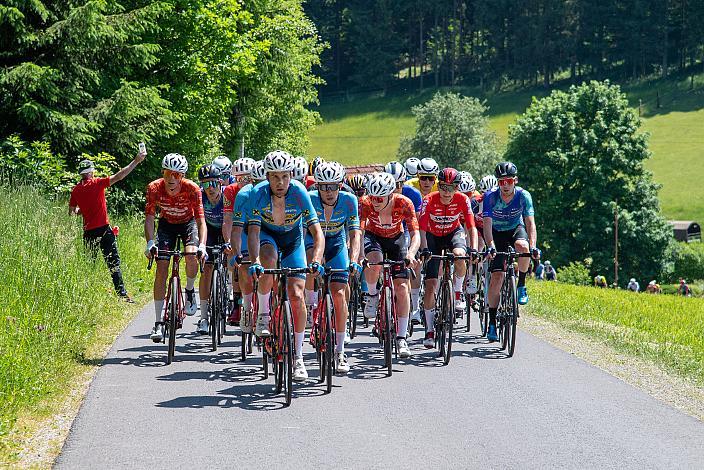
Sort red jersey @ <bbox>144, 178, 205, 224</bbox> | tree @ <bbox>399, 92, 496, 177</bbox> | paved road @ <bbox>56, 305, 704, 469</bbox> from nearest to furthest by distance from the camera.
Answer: paved road @ <bbox>56, 305, 704, 469</bbox>, red jersey @ <bbox>144, 178, 205, 224</bbox>, tree @ <bbox>399, 92, 496, 177</bbox>

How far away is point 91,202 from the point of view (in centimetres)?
1617

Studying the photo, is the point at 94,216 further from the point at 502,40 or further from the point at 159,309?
the point at 502,40

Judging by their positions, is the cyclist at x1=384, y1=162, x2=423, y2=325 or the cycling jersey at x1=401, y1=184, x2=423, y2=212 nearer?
the cyclist at x1=384, y1=162, x2=423, y2=325

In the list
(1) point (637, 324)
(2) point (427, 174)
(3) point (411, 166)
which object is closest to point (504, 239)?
(2) point (427, 174)

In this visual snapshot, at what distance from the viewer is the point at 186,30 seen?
3219cm

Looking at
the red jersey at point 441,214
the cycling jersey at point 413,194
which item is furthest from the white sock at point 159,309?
the cycling jersey at point 413,194

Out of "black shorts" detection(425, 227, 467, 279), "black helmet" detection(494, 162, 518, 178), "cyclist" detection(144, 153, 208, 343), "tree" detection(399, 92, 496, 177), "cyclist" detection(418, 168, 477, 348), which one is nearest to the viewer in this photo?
"cyclist" detection(144, 153, 208, 343)

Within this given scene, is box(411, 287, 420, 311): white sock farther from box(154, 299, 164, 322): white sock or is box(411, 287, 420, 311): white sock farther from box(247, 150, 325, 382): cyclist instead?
box(247, 150, 325, 382): cyclist

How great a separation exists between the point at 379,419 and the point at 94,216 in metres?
9.14

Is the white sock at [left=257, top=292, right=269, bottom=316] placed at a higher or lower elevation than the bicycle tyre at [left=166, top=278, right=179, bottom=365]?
higher

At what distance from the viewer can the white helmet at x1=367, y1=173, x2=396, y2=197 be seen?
10.6 meters

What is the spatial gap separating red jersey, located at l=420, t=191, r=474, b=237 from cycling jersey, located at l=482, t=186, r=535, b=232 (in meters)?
0.31

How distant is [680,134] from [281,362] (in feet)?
331

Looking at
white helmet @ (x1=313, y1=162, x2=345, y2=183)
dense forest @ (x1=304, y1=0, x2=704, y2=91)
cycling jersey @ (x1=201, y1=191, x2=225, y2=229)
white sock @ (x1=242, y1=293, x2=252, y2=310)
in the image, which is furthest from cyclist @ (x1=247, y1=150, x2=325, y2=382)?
dense forest @ (x1=304, y1=0, x2=704, y2=91)
